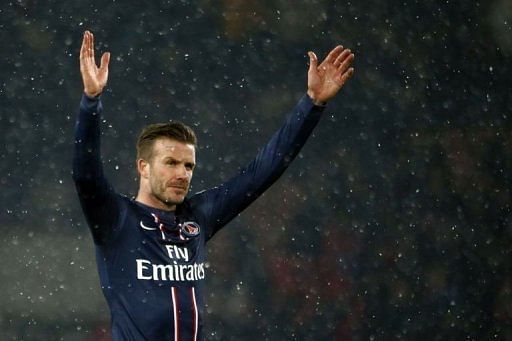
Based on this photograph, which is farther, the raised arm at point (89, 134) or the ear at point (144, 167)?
the ear at point (144, 167)

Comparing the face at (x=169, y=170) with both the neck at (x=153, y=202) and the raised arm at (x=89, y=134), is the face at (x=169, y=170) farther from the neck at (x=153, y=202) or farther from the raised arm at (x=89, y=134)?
the raised arm at (x=89, y=134)

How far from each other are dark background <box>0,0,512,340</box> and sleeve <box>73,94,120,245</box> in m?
3.44

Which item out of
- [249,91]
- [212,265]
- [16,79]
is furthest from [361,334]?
[16,79]

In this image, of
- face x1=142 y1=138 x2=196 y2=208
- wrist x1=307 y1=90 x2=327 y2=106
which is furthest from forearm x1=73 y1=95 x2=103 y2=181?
wrist x1=307 y1=90 x2=327 y2=106

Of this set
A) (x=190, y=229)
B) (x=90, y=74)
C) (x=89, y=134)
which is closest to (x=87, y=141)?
(x=89, y=134)

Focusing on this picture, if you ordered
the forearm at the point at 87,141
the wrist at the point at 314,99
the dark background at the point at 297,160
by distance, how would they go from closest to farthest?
the forearm at the point at 87,141
the wrist at the point at 314,99
the dark background at the point at 297,160

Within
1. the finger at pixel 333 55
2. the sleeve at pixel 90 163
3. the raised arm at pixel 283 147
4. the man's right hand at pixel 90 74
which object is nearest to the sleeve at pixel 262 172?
the raised arm at pixel 283 147

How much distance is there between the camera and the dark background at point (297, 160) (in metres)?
5.30

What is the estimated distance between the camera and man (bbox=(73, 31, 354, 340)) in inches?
72.1

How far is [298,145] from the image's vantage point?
213 centimetres

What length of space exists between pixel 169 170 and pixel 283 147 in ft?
0.96

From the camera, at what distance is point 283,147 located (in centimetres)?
214

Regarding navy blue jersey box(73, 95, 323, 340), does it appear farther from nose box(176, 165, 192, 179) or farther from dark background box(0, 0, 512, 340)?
dark background box(0, 0, 512, 340)

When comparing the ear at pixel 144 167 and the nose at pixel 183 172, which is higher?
the ear at pixel 144 167
